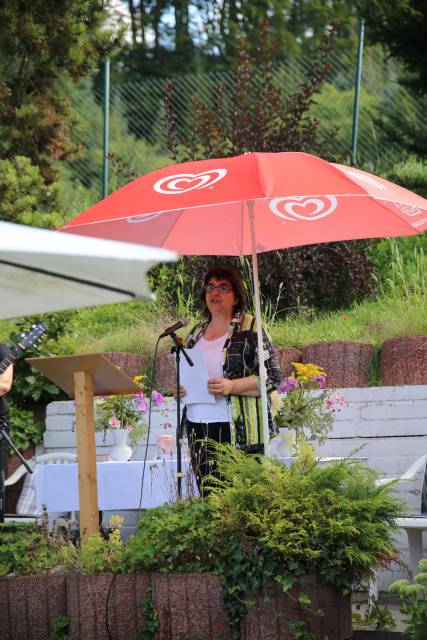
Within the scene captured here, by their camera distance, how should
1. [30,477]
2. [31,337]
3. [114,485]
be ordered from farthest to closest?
[30,477]
[31,337]
[114,485]

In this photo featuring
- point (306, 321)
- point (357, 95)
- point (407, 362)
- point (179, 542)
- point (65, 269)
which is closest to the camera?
point (65, 269)

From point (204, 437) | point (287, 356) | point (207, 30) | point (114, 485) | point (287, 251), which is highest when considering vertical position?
point (207, 30)

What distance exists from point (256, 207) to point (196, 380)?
1301mm

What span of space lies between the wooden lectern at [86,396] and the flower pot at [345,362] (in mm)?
2883

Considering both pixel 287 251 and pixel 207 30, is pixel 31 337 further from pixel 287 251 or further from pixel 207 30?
pixel 207 30

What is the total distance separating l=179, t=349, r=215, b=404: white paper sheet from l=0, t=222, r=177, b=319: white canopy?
6.62 feet

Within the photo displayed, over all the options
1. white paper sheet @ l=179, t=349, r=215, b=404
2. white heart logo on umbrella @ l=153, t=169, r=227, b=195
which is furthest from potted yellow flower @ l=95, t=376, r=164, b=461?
white heart logo on umbrella @ l=153, t=169, r=227, b=195

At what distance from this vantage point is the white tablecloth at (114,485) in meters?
6.24

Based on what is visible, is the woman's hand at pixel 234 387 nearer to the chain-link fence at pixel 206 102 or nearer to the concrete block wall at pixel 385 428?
the concrete block wall at pixel 385 428

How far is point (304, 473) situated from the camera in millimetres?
4711

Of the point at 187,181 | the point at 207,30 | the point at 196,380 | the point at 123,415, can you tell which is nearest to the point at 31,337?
the point at 123,415

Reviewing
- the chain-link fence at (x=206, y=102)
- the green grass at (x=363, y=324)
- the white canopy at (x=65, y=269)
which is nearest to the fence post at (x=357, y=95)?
the chain-link fence at (x=206, y=102)

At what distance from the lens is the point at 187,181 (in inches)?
203

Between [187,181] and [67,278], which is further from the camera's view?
[187,181]
